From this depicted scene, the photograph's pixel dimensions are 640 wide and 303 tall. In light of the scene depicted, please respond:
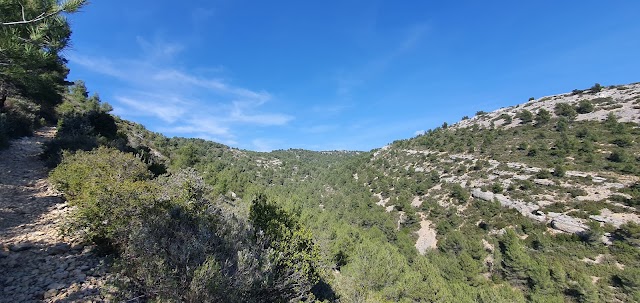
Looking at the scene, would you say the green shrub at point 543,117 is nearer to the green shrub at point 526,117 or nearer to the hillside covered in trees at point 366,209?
the hillside covered in trees at point 366,209

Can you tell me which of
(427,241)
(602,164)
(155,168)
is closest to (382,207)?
(427,241)

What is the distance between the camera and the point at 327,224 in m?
31.3

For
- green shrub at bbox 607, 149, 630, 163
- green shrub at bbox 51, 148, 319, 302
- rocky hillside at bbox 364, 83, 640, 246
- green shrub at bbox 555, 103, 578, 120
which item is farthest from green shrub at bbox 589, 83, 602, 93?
green shrub at bbox 51, 148, 319, 302

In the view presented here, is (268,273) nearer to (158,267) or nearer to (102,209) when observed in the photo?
(158,267)

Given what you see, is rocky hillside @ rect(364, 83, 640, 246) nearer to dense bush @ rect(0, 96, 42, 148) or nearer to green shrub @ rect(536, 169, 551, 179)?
green shrub @ rect(536, 169, 551, 179)

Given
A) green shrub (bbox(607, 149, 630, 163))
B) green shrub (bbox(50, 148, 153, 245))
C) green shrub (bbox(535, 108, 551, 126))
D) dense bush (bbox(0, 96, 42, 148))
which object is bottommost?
green shrub (bbox(50, 148, 153, 245))

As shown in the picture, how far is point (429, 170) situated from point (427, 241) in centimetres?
2512

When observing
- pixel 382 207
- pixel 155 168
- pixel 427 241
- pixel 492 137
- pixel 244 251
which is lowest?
pixel 427 241

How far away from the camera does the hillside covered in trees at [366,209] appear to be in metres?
6.75

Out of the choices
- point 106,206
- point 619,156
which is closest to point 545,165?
point 619,156

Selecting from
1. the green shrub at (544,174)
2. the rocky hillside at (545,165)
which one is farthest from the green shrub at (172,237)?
the green shrub at (544,174)

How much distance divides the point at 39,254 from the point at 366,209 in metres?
54.2

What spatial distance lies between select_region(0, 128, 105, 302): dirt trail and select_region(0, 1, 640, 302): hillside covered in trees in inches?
20.2

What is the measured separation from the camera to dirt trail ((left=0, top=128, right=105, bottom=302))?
597cm
